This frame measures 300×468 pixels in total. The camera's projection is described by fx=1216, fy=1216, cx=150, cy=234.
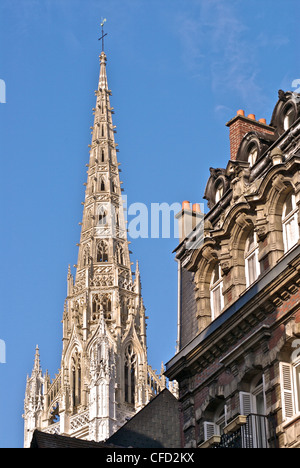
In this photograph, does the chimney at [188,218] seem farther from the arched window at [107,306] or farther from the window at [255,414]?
the arched window at [107,306]

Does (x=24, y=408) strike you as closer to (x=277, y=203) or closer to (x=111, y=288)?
(x=111, y=288)

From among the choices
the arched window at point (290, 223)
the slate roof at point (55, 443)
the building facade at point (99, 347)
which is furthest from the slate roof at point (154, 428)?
the building facade at point (99, 347)

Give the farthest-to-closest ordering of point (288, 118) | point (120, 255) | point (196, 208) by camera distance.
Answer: point (120, 255)
point (196, 208)
point (288, 118)

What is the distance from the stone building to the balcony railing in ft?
0.08

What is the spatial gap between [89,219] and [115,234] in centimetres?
388

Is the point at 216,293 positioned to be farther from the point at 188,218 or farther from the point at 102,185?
the point at 102,185

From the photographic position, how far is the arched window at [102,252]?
10650 centimetres

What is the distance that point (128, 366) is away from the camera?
97375 millimetres

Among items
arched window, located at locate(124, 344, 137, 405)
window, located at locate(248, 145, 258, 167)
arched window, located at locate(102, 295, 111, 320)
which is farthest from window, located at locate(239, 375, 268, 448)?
arched window, located at locate(102, 295, 111, 320)

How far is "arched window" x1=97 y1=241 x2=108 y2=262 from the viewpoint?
106500 mm

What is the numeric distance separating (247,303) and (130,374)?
6805 cm

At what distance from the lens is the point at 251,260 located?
104 ft

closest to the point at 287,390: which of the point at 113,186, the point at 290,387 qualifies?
the point at 290,387
